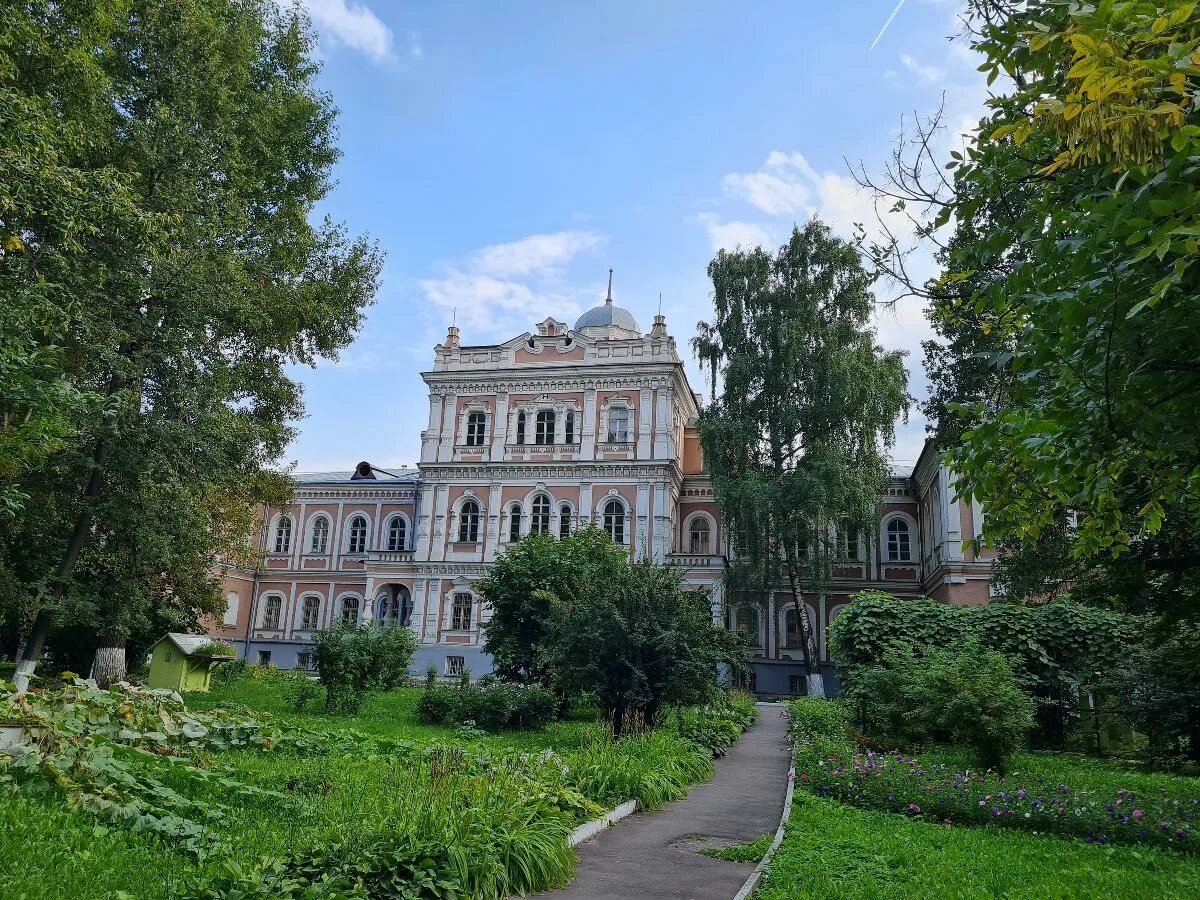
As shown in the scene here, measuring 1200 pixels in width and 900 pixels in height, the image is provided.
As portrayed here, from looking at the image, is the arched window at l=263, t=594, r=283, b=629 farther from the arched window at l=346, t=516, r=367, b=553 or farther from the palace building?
the arched window at l=346, t=516, r=367, b=553

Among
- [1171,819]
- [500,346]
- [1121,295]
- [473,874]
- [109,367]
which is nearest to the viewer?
[1121,295]

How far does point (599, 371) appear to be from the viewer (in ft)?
→ 117

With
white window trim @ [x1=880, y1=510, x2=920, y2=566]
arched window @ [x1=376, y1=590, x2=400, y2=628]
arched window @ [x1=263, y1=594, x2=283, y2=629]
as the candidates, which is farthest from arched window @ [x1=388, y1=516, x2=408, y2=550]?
white window trim @ [x1=880, y1=510, x2=920, y2=566]

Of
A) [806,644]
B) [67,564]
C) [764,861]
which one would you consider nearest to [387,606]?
[806,644]

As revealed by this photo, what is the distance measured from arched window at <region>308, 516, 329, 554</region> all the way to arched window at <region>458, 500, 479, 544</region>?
374 inches

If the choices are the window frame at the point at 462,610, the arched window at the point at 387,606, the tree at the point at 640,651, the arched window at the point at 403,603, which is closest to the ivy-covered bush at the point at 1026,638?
the tree at the point at 640,651

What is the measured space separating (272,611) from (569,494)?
17.0m

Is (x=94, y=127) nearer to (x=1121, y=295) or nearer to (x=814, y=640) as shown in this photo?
(x=1121, y=295)

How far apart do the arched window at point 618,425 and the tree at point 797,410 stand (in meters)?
6.17

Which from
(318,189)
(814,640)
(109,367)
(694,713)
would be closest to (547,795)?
(694,713)

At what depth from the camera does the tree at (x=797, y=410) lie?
2722cm

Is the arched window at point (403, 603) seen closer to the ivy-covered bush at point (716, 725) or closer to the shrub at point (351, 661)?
the shrub at point (351, 661)

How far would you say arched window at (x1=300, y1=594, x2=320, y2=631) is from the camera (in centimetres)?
4019

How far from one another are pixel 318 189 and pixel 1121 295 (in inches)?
737
